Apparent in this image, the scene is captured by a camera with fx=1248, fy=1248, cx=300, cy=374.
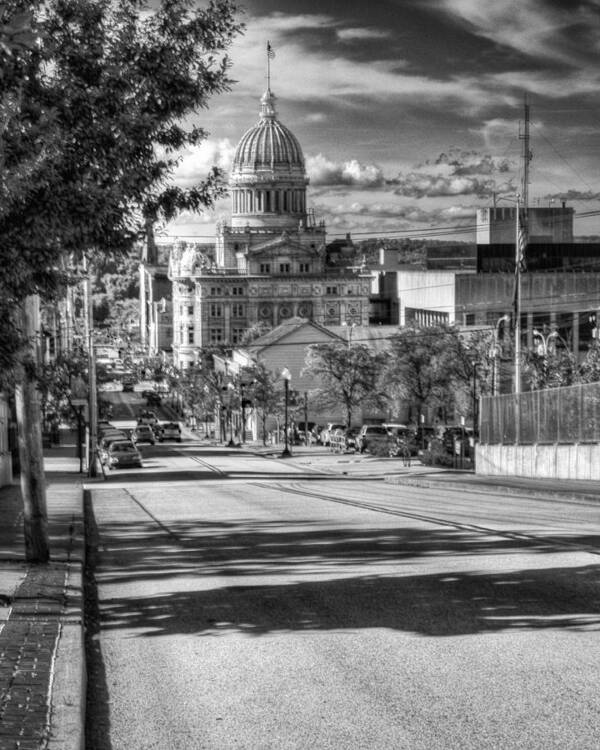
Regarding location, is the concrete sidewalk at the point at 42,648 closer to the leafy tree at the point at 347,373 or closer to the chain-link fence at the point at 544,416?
the chain-link fence at the point at 544,416

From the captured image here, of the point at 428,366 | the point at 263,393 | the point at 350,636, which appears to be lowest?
the point at 350,636

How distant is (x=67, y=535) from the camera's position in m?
20.9

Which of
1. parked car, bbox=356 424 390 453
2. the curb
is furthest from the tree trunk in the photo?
parked car, bbox=356 424 390 453

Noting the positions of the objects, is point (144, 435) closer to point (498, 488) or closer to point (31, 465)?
point (498, 488)

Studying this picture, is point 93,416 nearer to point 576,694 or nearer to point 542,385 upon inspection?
point 542,385

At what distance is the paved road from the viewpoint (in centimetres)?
816

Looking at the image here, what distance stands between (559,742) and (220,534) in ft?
45.5

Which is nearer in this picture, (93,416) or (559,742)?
(559,742)

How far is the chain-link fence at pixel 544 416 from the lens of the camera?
37.6 meters

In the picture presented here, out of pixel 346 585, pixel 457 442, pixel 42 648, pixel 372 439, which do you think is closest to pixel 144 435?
pixel 372 439

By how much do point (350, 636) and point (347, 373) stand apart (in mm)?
77804

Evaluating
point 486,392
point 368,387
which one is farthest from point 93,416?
point 368,387

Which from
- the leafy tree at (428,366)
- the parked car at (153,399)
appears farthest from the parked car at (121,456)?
the parked car at (153,399)

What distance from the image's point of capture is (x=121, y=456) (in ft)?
184
